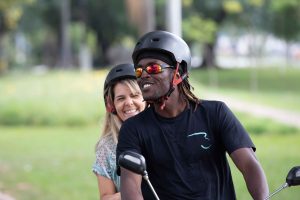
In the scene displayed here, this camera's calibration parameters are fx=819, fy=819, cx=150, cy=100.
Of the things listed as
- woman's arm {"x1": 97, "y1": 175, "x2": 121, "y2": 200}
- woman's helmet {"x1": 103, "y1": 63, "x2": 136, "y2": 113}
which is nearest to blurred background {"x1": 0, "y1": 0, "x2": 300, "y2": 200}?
woman's helmet {"x1": 103, "y1": 63, "x2": 136, "y2": 113}

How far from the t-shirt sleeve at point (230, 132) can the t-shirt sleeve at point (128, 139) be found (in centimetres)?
39

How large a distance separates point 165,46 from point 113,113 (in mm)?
1169

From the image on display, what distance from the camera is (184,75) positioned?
3.91m

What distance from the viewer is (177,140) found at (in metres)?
3.73

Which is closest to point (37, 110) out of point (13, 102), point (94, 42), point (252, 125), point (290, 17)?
point (13, 102)

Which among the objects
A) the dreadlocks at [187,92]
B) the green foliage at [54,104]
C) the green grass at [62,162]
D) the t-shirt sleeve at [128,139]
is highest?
the dreadlocks at [187,92]

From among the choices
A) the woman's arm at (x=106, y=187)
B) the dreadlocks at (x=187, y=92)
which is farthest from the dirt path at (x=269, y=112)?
the dreadlocks at (x=187, y=92)

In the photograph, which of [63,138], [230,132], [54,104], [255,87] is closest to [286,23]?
[255,87]

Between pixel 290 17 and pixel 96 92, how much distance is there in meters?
24.1

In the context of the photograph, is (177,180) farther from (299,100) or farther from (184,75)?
(299,100)

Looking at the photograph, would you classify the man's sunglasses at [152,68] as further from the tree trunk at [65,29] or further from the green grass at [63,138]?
the tree trunk at [65,29]

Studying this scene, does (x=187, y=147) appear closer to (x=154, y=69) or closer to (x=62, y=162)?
(x=154, y=69)

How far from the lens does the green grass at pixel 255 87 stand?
27.5m

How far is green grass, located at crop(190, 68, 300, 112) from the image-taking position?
27.5 m
